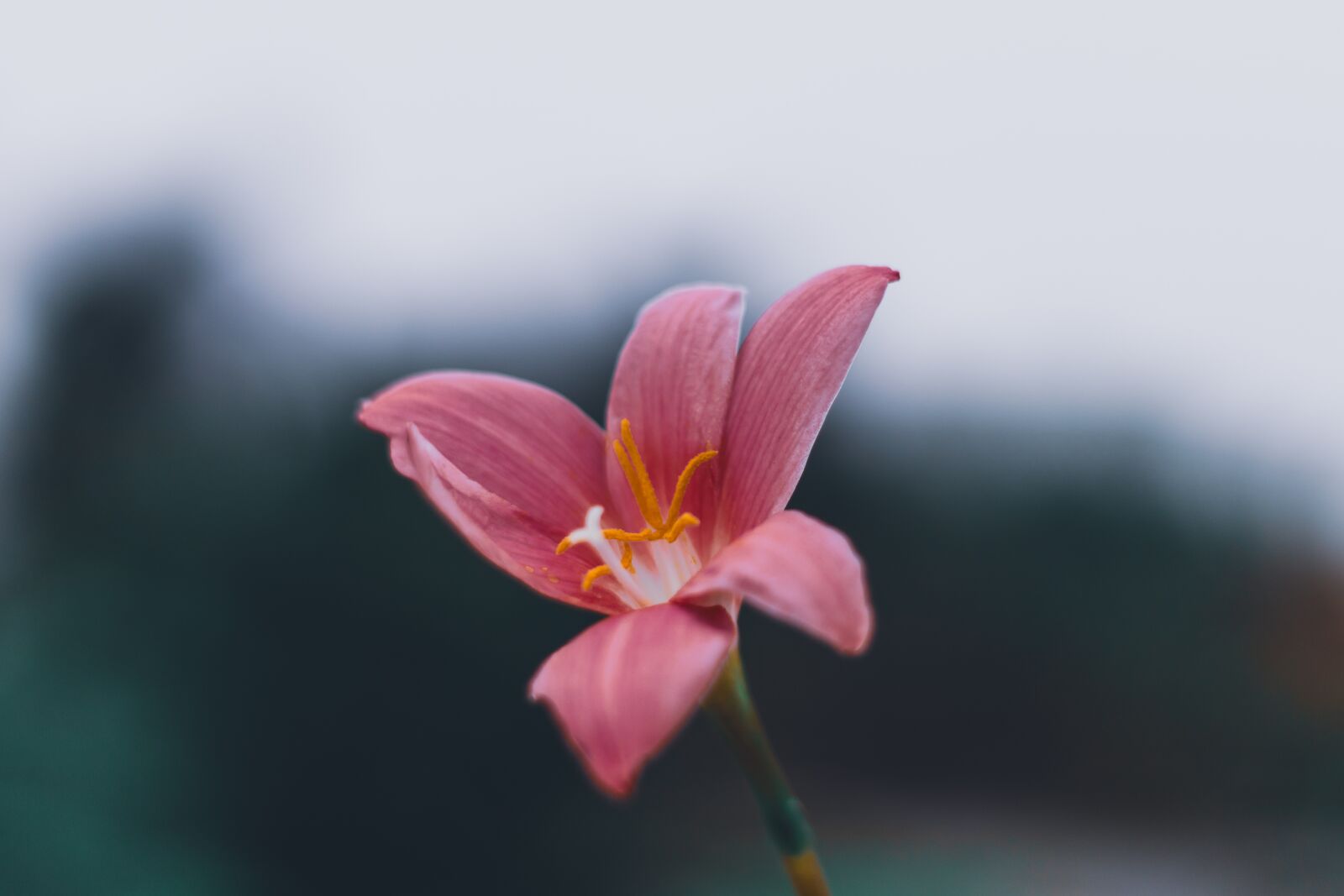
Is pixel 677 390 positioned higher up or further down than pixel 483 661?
higher up

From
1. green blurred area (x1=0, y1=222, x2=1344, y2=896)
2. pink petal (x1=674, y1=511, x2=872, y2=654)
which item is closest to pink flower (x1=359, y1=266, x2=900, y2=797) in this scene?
pink petal (x1=674, y1=511, x2=872, y2=654)

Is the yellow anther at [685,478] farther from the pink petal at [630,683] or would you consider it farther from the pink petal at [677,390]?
the pink petal at [630,683]

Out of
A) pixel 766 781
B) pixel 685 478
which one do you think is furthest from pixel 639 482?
pixel 766 781

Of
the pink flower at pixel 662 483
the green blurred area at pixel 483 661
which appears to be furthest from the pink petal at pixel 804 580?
the green blurred area at pixel 483 661

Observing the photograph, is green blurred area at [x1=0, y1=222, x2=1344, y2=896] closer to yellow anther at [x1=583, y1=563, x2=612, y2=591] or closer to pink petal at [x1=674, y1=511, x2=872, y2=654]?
yellow anther at [x1=583, y1=563, x2=612, y2=591]

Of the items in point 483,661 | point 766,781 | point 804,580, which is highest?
point 804,580

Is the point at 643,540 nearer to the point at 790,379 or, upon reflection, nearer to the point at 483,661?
the point at 790,379

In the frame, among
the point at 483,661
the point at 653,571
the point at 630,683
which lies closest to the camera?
the point at 630,683
